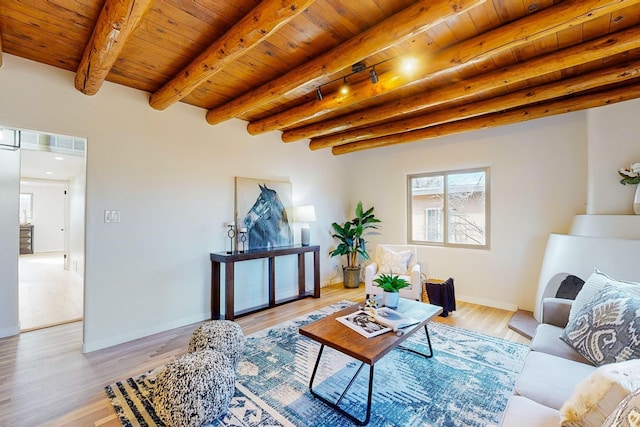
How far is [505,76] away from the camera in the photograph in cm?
253

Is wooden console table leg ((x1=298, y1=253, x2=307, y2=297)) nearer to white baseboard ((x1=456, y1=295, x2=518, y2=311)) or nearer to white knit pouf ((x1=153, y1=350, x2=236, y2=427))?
white baseboard ((x1=456, y1=295, x2=518, y2=311))

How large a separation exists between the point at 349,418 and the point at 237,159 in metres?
3.25

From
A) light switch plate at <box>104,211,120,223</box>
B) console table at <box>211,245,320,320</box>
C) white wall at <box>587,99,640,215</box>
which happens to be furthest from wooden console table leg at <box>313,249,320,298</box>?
white wall at <box>587,99,640,215</box>

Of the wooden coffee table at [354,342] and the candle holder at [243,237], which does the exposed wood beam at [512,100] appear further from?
the wooden coffee table at [354,342]

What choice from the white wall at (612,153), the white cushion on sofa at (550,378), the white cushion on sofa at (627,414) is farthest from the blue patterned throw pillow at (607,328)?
the white wall at (612,153)

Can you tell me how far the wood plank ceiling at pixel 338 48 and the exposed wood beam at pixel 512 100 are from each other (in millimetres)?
12

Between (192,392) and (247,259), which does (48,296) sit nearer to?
(247,259)

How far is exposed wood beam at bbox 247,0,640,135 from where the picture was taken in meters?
1.70

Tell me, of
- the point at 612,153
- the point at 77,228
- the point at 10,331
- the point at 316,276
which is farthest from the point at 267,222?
the point at 77,228

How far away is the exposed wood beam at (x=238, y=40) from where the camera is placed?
1.68 m

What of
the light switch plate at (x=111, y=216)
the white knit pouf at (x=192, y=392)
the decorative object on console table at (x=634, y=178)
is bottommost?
the white knit pouf at (x=192, y=392)

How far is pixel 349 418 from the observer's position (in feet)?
5.92

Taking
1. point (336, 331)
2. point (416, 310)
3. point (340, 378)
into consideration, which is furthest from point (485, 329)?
point (336, 331)

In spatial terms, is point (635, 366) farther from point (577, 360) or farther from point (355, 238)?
point (355, 238)
